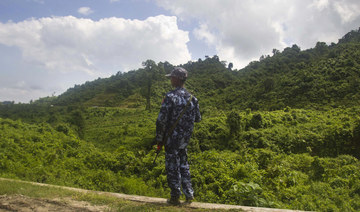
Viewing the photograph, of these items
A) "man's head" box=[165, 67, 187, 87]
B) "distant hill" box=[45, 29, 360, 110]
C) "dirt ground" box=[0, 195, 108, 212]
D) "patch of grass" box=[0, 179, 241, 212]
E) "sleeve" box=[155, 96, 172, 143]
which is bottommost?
"dirt ground" box=[0, 195, 108, 212]

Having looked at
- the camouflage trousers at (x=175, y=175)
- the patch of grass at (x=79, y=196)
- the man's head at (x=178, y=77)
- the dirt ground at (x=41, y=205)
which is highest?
the man's head at (x=178, y=77)

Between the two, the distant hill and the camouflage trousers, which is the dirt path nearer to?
the camouflage trousers

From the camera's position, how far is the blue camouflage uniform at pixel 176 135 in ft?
12.3

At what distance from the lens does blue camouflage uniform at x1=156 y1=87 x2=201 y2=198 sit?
148 inches

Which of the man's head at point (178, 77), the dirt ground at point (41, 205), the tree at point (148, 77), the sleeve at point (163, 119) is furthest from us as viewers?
the tree at point (148, 77)

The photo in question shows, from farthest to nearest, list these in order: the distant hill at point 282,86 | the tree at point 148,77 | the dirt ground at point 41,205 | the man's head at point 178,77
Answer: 1. the tree at point 148,77
2. the distant hill at point 282,86
3. the man's head at point 178,77
4. the dirt ground at point 41,205

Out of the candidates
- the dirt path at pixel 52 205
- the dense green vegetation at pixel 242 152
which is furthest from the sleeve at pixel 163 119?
the dense green vegetation at pixel 242 152

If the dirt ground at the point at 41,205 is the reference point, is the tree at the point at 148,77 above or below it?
above

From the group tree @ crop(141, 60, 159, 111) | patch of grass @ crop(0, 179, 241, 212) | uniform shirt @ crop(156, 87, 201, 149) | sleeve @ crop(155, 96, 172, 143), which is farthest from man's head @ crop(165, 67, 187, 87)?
tree @ crop(141, 60, 159, 111)

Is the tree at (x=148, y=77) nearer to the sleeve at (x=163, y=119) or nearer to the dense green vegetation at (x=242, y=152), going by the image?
the dense green vegetation at (x=242, y=152)

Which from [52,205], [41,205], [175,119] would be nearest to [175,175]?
[175,119]

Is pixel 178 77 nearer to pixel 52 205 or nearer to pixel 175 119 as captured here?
pixel 175 119

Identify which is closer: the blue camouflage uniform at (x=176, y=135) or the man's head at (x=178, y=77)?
the blue camouflage uniform at (x=176, y=135)

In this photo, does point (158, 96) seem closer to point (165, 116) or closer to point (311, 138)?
point (311, 138)
